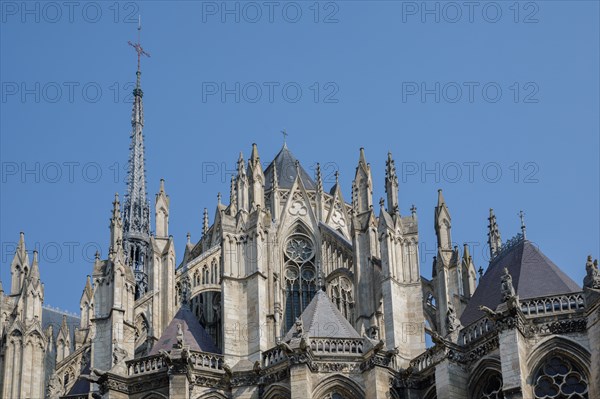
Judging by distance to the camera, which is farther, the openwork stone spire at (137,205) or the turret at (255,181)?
the openwork stone spire at (137,205)

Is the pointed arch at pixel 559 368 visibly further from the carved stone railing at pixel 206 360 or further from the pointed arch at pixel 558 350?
the carved stone railing at pixel 206 360

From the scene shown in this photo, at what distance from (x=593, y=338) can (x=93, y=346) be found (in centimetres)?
1845

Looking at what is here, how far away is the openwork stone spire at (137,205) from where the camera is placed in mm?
75562

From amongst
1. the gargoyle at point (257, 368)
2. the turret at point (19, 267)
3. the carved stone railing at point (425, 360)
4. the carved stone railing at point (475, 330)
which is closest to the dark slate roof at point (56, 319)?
the turret at point (19, 267)

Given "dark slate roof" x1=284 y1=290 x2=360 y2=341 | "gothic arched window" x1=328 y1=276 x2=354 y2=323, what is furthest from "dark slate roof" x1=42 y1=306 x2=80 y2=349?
"dark slate roof" x1=284 y1=290 x2=360 y2=341

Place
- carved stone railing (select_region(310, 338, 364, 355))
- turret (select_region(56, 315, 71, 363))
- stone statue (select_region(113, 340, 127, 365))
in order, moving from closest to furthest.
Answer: carved stone railing (select_region(310, 338, 364, 355)) < stone statue (select_region(113, 340, 127, 365)) < turret (select_region(56, 315, 71, 363))

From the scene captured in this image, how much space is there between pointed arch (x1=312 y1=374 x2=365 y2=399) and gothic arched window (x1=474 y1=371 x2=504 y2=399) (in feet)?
12.3

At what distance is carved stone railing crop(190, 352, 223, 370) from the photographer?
4574cm

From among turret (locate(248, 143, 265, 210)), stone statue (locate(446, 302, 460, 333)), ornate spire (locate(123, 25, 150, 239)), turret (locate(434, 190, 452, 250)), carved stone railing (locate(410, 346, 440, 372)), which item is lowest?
carved stone railing (locate(410, 346, 440, 372))

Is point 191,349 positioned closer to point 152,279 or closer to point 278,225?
point 152,279

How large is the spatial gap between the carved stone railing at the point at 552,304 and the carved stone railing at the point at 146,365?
1182cm

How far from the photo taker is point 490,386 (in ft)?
139

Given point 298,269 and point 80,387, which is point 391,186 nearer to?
point 298,269

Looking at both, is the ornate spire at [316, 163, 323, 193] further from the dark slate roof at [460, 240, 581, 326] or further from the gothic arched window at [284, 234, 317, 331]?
the dark slate roof at [460, 240, 581, 326]
